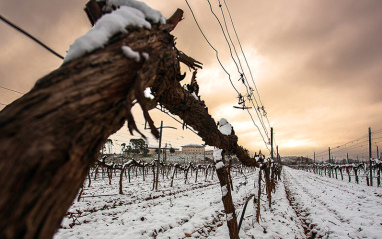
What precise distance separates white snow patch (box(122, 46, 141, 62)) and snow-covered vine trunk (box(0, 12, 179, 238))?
0.09 feet

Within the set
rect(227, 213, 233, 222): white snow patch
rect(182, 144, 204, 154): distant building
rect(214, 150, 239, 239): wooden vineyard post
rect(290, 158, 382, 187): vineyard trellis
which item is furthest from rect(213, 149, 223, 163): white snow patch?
rect(182, 144, 204, 154): distant building

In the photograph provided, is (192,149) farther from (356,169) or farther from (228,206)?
(228,206)

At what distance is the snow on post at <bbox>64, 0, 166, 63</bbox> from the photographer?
106cm

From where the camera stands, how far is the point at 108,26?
116 centimetres

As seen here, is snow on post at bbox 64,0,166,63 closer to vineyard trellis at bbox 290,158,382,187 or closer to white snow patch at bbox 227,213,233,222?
white snow patch at bbox 227,213,233,222

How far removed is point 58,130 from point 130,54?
626mm

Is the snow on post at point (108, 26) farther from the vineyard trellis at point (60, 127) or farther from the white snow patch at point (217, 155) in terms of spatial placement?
the white snow patch at point (217, 155)

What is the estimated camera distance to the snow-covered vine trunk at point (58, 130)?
0.68 m

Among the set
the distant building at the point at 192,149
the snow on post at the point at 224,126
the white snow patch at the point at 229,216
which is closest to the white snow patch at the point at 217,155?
the snow on post at the point at 224,126

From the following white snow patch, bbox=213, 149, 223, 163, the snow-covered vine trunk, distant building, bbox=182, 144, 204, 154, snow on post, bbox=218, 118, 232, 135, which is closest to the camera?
the snow-covered vine trunk

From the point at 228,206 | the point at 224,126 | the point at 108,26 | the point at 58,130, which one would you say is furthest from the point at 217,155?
the point at 58,130

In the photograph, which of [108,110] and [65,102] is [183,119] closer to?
[108,110]

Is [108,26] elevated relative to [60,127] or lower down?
elevated

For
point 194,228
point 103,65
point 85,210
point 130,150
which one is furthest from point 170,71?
point 130,150
